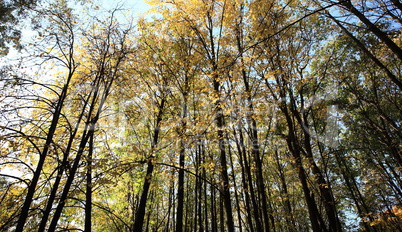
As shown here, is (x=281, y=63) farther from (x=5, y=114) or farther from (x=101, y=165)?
(x=5, y=114)

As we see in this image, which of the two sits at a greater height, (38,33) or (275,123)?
(275,123)

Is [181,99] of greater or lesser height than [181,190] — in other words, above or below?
above

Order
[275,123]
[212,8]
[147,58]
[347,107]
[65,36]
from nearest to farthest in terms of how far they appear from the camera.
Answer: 1. [65,36]
2. [212,8]
3. [147,58]
4. [275,123]
5. [347,107]

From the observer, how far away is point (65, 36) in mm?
5230

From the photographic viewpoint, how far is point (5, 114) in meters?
4.38

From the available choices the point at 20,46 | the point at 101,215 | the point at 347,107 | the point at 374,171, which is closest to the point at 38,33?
the point at 20,46

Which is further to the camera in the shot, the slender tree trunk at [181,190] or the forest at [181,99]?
the slender tree trunk at [181,190]

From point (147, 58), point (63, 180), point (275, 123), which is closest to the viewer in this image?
point (63, 180)

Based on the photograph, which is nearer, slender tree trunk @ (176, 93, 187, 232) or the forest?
the forest

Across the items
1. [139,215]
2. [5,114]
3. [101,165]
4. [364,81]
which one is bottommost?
[139,215]

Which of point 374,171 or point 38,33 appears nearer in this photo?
point 38,33

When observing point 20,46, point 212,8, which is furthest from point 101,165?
point 212,8

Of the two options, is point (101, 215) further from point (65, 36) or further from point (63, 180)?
point (65, 36)

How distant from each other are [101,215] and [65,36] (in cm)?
765
